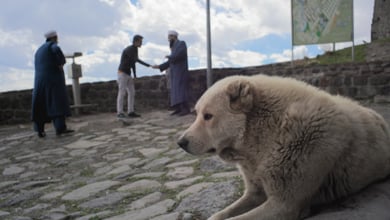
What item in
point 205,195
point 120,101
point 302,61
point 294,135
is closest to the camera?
point 294,135

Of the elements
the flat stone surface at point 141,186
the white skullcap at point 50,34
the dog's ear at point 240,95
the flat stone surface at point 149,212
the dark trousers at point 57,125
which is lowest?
the flat stone surface at point 141,186

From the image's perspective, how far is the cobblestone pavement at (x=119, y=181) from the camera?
3.40m

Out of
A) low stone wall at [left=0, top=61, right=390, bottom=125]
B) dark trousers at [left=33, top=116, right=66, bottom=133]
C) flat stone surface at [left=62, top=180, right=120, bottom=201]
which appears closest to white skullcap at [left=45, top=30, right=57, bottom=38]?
dark trousers at [left=33, top=116, right=66, bottom=133]

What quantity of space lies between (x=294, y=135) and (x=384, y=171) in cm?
83

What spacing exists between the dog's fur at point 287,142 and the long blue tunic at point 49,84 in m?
7.40

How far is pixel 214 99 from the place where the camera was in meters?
2.70

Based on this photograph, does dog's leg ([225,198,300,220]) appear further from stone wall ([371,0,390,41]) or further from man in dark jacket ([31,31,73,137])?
stone wall ([371,0,390,41])

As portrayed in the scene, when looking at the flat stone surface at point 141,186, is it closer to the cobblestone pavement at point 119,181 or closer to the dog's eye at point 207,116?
the cobblestone pavement at point 119,181

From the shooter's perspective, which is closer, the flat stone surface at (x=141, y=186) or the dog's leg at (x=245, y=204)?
the dog's leg at (x=245, y=204)

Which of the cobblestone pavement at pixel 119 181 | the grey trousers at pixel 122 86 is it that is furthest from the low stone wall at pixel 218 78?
the cobblestone pavement at pixel 119 181

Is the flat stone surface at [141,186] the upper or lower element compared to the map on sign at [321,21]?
lower

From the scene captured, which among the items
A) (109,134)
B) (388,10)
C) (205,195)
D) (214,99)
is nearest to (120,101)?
(109,134)

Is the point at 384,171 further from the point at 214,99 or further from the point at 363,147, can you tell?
the point at 214,99

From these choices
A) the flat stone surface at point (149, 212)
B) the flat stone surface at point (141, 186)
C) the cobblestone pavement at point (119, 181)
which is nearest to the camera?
the cobblestone pavement at point (119, 181)
